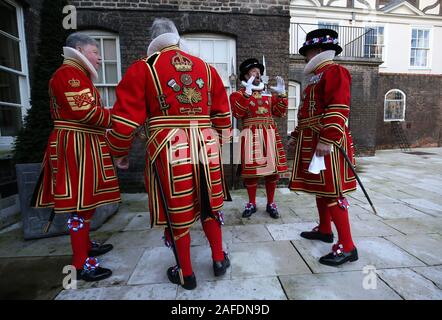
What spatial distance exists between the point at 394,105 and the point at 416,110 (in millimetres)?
1343

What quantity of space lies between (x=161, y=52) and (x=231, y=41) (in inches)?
152

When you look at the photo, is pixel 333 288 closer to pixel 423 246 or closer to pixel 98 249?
pixel 423 246

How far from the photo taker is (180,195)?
194 cm

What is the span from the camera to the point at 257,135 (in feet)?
12.0

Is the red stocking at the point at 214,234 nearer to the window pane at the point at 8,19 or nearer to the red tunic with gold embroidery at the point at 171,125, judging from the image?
the red tunic with gold embroidery at the point at 171,125

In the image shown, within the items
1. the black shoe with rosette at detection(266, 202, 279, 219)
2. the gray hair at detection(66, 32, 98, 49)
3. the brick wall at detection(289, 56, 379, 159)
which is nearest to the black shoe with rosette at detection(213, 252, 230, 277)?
the black shoe with rosette at detection(266, 202, 279, 219)

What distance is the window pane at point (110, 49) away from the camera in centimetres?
521

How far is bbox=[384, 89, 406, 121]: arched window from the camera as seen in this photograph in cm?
1338

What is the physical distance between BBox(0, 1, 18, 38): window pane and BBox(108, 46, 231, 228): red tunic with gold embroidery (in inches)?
142

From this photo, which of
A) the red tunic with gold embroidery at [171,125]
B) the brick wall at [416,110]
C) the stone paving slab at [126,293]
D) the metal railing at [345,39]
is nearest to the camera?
the red tunic with gold embroidery at [171,125]

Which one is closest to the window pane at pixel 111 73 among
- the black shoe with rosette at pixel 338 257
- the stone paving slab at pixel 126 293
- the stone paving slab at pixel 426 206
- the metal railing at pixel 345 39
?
the stone paving slab at pixel 126 293

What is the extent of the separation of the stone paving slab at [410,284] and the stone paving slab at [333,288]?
0.08m
